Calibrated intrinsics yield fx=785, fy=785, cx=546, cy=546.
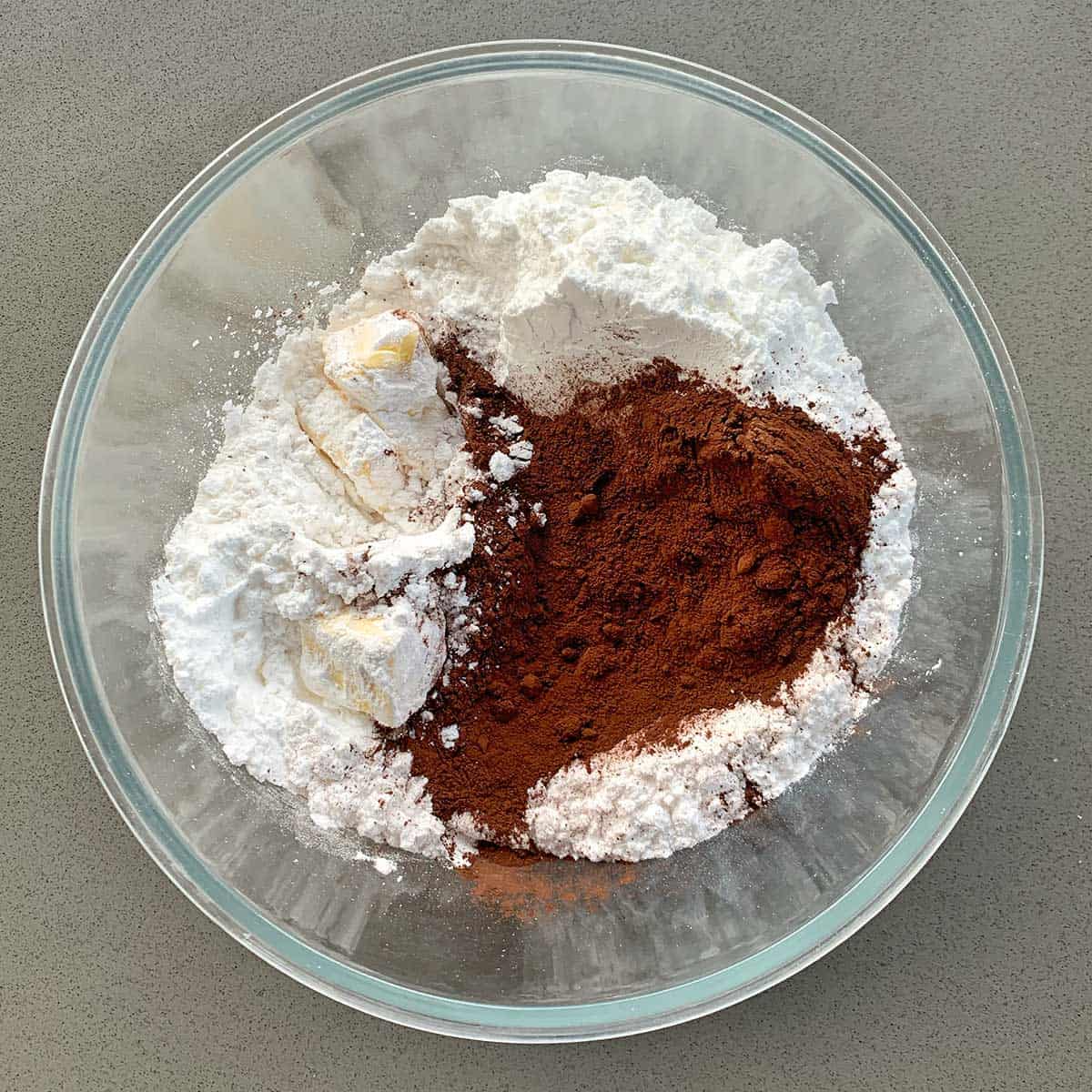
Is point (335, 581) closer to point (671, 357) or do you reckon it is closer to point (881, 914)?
point (671, 357)

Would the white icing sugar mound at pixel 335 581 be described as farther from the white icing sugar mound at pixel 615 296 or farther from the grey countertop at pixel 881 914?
the grey countertop at pixel 881 914

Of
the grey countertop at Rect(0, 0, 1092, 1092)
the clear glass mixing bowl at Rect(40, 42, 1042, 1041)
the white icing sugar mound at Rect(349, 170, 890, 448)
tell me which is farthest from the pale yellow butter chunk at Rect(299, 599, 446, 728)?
the grey countertop at Rect(0, 0, 1092, 1092)

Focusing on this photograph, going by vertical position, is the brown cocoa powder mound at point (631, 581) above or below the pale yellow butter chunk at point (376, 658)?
above

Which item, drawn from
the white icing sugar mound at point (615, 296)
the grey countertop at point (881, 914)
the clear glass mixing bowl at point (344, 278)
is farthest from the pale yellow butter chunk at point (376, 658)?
the grey countertop at point (881, 914)

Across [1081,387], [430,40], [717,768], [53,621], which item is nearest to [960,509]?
[1081,387]

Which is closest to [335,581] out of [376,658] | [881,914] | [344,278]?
[376,658]

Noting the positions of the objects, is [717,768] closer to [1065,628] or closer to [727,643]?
[727,643]
